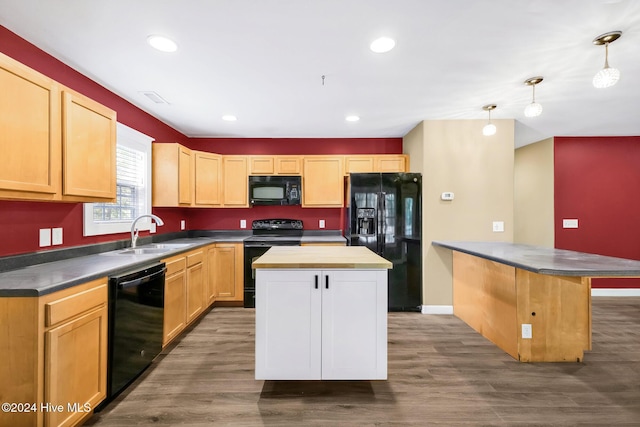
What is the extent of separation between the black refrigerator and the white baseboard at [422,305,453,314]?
0.27 ft

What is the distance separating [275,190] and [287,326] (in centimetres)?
265

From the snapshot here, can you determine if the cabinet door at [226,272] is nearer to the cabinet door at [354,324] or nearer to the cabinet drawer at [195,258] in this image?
the cabinet drawer at [195,258]

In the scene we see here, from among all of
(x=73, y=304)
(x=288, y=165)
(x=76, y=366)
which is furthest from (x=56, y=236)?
(x=288, y=165)

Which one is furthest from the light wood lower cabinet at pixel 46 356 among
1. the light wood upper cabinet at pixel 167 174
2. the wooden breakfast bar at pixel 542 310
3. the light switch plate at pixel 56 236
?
the wooden breakfast bar at pixel 542 310

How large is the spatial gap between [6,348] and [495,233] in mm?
4518

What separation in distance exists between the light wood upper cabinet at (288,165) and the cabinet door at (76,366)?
2936mm

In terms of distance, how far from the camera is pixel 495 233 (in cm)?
366

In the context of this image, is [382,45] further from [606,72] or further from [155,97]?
[155,97]

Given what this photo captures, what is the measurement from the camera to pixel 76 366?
1596 millimetres

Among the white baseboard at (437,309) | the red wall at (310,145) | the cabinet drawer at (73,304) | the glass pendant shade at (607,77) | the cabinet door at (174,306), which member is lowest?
the white baseboard at (437,309)

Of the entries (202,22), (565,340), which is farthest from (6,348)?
(565,340)

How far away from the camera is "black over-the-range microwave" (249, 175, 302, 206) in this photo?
4.25m

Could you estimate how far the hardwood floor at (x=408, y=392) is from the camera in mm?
1786

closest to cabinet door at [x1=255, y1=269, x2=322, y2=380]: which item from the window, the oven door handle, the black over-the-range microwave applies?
the oven door handle
